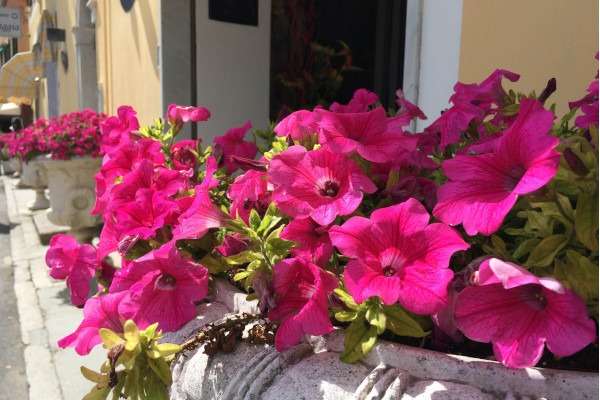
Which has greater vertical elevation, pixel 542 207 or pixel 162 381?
pixel 542 207

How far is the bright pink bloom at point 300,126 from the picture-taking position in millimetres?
902

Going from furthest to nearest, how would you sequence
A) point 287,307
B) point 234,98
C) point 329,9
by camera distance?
point 329,9 → point 234,98 → point 287,307

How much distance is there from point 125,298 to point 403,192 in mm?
439

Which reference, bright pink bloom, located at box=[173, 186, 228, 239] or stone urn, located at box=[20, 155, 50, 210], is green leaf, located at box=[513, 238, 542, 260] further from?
stone urn, located at box=[20, 155, 50, 210]

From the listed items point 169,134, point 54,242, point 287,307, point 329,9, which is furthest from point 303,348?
point 329,9

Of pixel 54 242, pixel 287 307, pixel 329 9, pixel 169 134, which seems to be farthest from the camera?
pixel 329 9

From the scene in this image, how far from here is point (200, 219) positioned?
0.89 metres

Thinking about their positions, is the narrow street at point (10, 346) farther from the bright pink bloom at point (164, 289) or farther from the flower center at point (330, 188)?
the flower center at point (330, 188)

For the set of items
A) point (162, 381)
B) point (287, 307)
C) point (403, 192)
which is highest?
point (403, 192)

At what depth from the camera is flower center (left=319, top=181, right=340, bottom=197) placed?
807mm

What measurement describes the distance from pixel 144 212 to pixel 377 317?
47 cm

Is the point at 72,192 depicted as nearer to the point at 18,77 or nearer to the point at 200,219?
the point at 200,219

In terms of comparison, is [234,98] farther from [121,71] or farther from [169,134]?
[169,134]

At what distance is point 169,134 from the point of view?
141 cm
